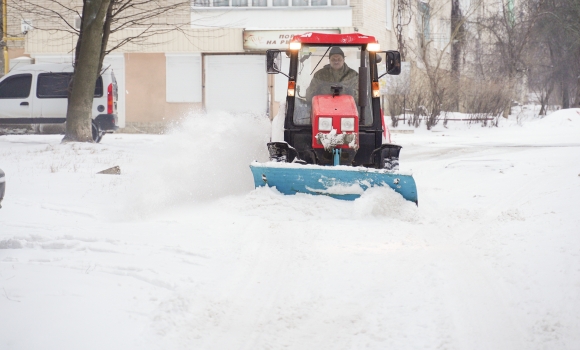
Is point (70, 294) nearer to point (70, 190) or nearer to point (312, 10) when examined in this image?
point (70, 190)

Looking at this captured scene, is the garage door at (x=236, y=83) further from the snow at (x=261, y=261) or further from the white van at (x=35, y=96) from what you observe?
the snow at (x=261, y=261)

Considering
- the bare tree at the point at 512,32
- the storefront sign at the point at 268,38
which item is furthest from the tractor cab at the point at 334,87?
the bare tree at the point at 512,32

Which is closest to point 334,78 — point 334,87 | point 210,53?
point 334,87

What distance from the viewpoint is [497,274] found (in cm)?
526

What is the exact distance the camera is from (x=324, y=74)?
28.9 feet

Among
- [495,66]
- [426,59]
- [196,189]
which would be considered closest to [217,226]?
[196,189]

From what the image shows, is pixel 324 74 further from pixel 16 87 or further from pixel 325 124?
pixel 16 87

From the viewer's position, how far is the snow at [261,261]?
3.98 meters

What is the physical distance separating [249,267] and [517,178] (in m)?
7.29

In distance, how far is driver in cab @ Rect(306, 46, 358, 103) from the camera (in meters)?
8.74

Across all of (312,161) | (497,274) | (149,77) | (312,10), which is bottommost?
(497,274)

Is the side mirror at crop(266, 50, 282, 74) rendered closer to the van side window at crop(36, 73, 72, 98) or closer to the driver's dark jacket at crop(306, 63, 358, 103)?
the driver's dark jacket at crop(306, 63, 358, 103)

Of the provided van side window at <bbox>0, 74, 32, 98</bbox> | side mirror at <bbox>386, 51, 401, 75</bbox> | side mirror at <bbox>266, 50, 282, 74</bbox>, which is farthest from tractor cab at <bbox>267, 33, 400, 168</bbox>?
van side window at <bbox>0, 74, 32, 98</bbox>

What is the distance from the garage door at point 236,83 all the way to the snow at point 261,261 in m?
20.2
